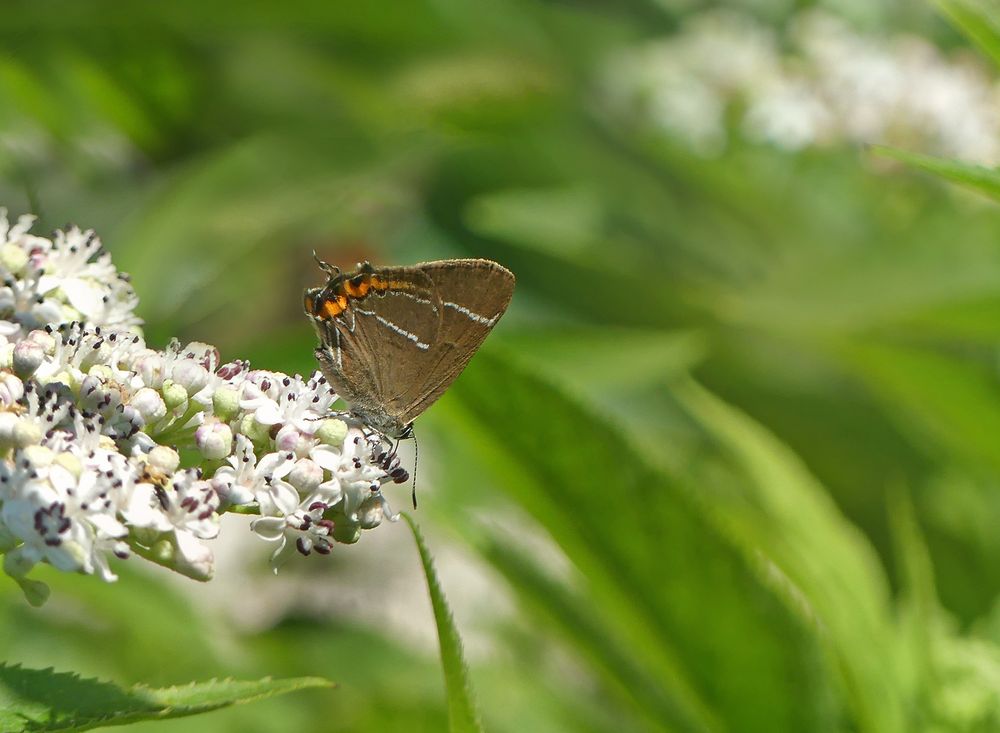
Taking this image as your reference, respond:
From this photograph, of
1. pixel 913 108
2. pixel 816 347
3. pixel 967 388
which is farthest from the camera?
pixel 913 108

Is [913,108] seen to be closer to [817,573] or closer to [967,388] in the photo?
[967,388]

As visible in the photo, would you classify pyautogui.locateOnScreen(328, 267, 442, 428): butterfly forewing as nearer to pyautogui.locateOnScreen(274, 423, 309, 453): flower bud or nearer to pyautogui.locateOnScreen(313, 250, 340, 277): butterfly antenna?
Result: pyautogui.locateOnScreen(313, 250, 340, 277): butterfly antenna

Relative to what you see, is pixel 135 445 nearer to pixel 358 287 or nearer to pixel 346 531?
pixel 346 531

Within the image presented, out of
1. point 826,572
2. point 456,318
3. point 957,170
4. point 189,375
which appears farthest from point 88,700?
point 826,572

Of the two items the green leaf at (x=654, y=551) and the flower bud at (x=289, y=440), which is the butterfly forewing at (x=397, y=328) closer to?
the green leaf at (x=654, y=551)

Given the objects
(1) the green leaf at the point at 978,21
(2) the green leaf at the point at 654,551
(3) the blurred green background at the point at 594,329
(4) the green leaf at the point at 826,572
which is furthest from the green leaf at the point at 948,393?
(1) the green leaf at the point at 978,21

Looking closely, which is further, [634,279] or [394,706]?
[634,279]

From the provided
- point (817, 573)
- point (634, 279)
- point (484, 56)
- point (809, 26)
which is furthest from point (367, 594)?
point (817, 573)
